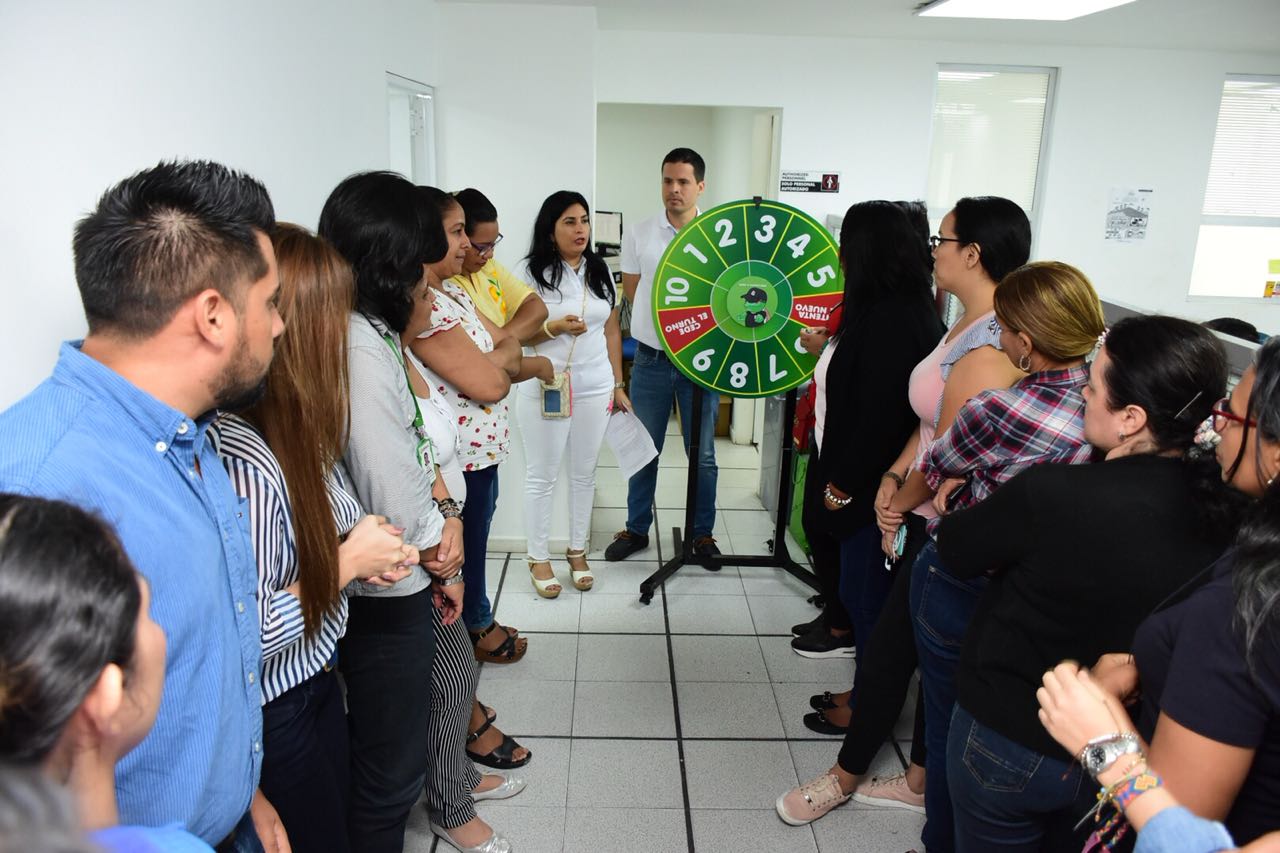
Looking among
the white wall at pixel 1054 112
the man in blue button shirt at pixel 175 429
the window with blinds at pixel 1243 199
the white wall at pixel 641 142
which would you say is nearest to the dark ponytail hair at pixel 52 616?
the man in blue button shirt at pixel 175 429

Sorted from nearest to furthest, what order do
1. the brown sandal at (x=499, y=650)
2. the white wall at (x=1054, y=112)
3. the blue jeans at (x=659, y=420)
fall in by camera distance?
the brown sandal at (x=499, y=650) < the blue jeans at (x=659, y=420) < the white wall at (x=1054, y=112)

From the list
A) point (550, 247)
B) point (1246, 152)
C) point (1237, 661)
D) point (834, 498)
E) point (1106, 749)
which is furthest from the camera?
point (1246, 152)

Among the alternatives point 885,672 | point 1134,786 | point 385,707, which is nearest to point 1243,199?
point 885,672

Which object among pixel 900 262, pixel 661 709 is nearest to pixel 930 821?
pixel 661 709

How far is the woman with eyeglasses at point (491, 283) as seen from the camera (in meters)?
2.54

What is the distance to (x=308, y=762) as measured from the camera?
1.23 m

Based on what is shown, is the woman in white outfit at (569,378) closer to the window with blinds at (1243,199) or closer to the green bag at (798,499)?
the green bag at (798,499)

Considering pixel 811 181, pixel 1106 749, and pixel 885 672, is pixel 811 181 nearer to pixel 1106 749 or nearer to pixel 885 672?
pixel 885 672

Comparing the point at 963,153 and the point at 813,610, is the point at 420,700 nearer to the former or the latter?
the point at 813,610

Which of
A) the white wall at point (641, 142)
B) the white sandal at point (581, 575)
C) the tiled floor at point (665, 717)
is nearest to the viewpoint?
the tiled floor at point (665, 717)

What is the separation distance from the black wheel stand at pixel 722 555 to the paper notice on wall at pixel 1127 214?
249cm

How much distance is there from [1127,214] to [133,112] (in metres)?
4.74

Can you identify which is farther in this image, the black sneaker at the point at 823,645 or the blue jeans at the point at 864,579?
the black sneaker at the point at 823,645

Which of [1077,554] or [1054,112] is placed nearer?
[1077,554]
